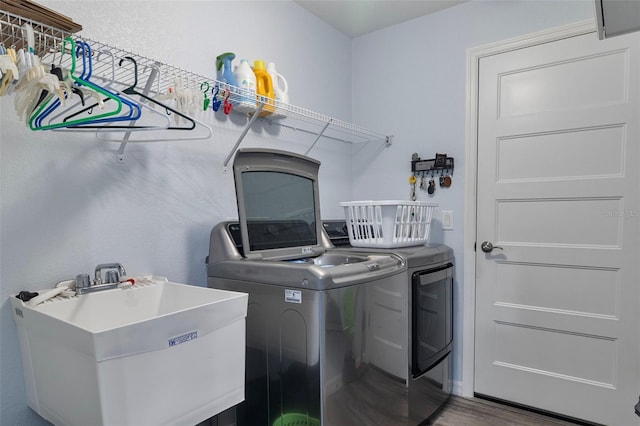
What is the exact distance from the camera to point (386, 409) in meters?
1.69

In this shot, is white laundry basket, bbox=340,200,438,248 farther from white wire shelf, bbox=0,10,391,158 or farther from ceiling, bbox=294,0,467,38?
ceiling, bbox=294,0,467,38

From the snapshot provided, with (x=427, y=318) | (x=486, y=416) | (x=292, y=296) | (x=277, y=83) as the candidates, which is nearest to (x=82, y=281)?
(x=292, y=296)

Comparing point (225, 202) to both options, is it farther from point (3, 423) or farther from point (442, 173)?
point (442, 173)

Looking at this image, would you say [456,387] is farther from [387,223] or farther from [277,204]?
[277,204]

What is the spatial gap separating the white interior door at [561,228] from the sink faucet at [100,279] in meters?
1.99

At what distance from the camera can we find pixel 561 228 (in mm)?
2141

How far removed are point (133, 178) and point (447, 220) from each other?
1861mm

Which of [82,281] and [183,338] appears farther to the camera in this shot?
[82,281]

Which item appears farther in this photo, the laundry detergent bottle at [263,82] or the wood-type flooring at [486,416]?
the wood-type flooring at [486,416]

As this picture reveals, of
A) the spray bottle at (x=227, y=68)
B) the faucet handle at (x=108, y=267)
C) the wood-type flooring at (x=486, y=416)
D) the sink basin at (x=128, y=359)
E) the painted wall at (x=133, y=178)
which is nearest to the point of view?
the sink basin at (x=128, y=359)

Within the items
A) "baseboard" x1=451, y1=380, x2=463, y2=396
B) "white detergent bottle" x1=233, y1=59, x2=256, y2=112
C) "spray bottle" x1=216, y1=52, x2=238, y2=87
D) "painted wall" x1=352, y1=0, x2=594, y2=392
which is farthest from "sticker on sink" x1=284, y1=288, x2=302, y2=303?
"baseboard" x1=451, y1=380, x2=463, y2=396

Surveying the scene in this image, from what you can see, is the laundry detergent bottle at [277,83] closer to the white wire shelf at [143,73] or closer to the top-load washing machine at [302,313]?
the white wire shelf at [143,73]

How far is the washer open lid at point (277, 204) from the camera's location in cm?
168

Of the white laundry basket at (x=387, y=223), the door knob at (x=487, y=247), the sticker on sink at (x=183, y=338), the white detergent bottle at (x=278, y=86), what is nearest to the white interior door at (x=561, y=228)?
the door knob at (x=487, y=247)
